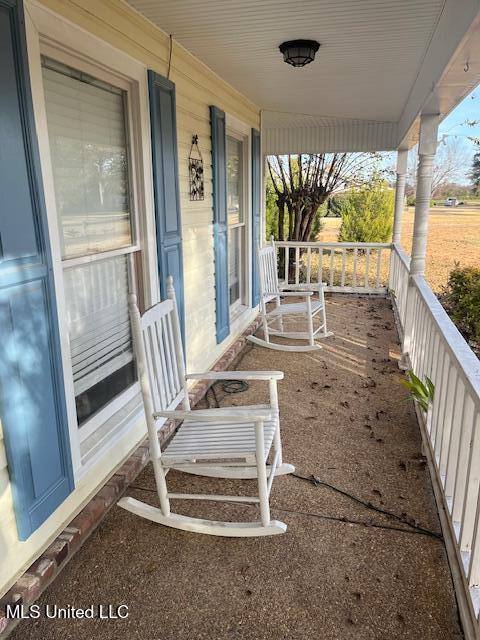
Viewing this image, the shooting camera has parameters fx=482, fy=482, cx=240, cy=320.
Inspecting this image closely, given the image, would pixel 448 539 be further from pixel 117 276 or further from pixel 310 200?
pixel 310 200

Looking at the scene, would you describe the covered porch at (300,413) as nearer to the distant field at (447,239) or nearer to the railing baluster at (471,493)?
the railing baluster at (471,493)

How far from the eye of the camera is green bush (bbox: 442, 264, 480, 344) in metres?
5.52

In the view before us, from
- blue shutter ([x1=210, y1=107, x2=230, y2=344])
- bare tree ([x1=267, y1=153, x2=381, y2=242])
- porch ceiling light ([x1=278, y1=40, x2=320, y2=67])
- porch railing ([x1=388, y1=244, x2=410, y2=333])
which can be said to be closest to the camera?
porch ceiling light ([x1=278, y1=40, x2=320, y2=67])

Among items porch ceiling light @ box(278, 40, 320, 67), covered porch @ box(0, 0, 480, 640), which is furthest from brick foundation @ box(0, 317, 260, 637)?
porch ceiling light @ box(278, 40, 320, 67)

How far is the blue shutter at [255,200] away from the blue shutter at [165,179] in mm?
2434

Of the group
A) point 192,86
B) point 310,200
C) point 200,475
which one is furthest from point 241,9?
point 310,200

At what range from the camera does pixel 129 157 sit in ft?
8.74

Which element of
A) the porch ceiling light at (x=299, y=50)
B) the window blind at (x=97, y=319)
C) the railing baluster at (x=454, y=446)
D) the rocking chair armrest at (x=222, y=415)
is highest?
the porch ceiling light at (x=299, y=50)

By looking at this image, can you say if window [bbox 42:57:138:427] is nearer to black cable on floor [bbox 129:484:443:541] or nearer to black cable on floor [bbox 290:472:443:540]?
black cable on floor [bbox 129:484:443:541]

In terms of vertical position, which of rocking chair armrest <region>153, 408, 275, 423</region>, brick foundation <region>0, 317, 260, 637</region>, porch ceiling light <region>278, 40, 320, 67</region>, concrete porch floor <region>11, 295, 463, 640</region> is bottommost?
concrete porch floor <region>11, 295, 463, 640</region>

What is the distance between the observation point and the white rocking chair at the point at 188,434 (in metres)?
1.99

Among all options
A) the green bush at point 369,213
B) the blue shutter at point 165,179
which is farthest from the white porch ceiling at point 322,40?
the green bush at point 369,213

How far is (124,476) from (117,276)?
1.06 m

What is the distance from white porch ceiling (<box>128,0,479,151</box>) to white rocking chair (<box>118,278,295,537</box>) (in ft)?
5.05
